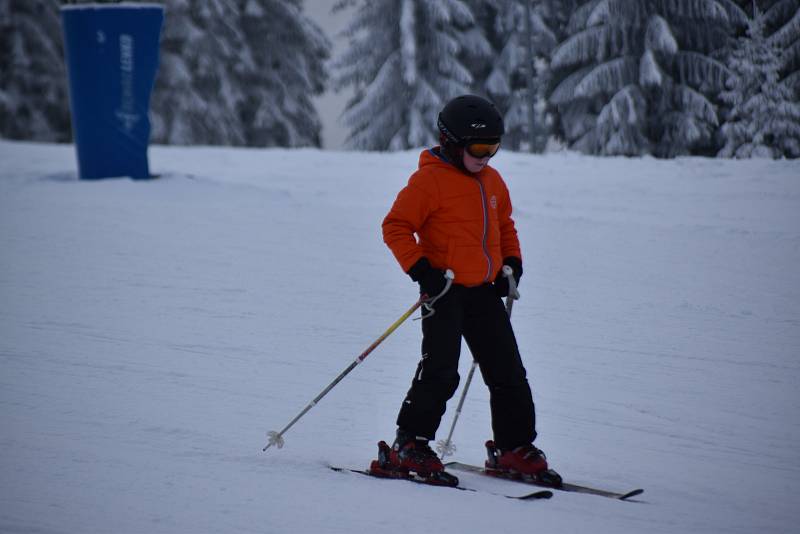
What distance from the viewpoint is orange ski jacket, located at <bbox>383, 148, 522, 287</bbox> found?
3230 mm

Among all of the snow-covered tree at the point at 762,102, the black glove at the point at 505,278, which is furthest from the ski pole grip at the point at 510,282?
the snow-covered tree at the point at 762,102

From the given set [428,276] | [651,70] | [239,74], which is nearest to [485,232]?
[428,276]

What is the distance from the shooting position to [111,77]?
9.37m

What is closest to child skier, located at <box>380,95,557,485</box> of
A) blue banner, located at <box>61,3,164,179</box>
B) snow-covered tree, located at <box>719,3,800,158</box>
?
blue banner, located at <box>61,3,164,179</box>

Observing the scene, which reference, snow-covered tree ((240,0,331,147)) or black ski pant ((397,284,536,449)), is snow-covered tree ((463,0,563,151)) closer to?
snow-covered tree ((240,0,331,147))

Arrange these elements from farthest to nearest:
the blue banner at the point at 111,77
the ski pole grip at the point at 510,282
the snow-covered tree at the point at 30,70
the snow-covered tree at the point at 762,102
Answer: the snow-covered tree at the point at 30,70, the snow-covered tree at the point at 762,102, the blue banner at the point at 111,77, the ski pole grip at the point at 510,282

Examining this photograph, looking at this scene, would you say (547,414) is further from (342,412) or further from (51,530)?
(51,530)

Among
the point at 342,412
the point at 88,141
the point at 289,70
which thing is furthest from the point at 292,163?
the point at 289,70

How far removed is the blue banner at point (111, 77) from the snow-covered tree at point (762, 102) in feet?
41.0

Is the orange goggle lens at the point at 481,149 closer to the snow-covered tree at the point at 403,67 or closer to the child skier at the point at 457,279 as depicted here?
the child skier at the point at 457,279

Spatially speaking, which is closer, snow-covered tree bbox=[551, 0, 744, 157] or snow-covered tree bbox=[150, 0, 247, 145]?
snow-covered tree bbox=[551, 0, 744, 157]

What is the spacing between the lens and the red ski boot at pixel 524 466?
330 centimetres

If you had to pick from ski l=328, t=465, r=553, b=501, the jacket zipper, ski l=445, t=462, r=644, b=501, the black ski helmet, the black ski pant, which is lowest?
ski l=445, t=462, r=644, b=501

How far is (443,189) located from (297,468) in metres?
1.32
